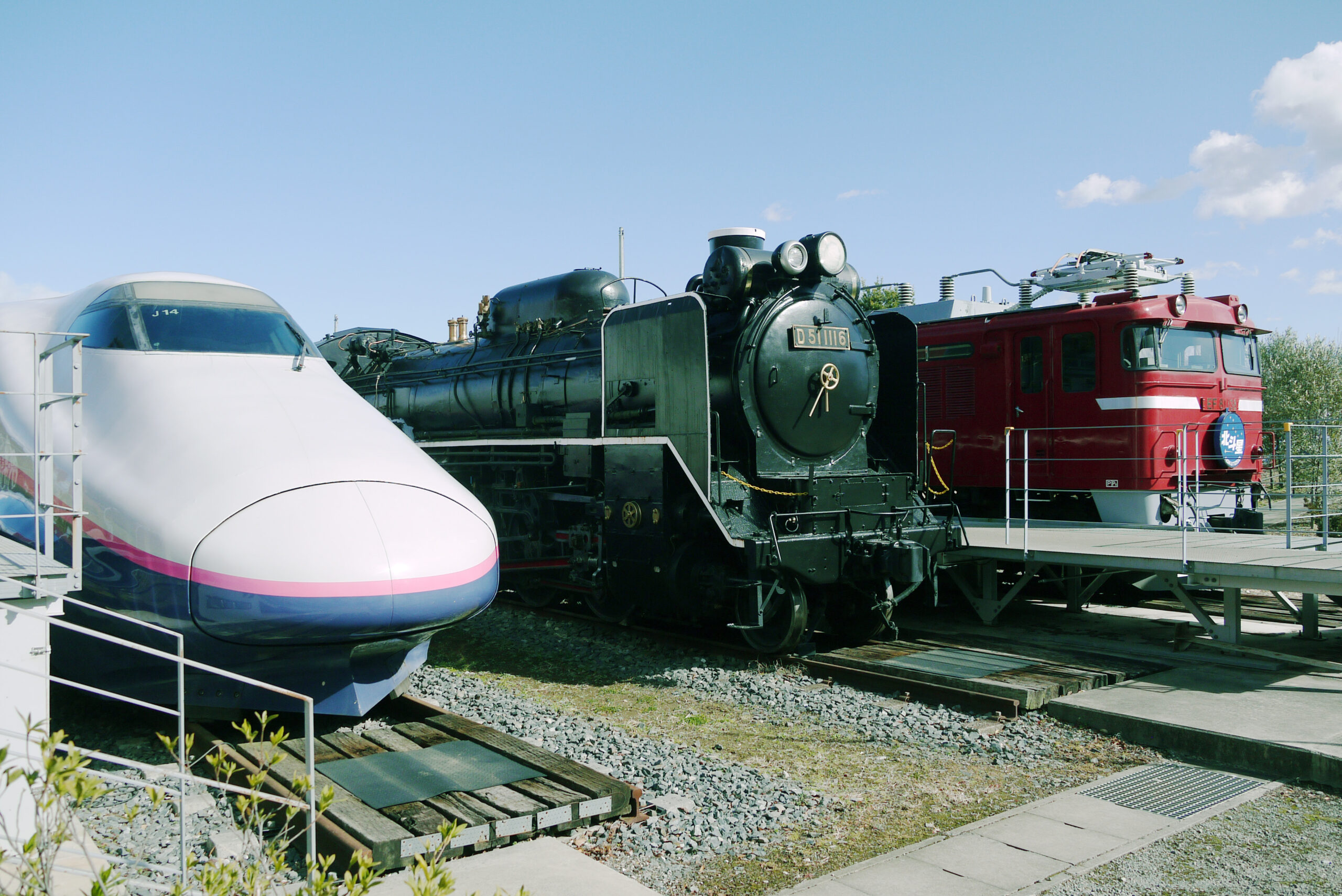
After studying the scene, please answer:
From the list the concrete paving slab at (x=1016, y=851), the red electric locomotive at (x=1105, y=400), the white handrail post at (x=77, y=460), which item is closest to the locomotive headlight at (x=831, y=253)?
the red electric locomotive at (x=1105, y=400)

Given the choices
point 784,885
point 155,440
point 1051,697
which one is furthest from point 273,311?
point 1051,697

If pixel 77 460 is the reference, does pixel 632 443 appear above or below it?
above

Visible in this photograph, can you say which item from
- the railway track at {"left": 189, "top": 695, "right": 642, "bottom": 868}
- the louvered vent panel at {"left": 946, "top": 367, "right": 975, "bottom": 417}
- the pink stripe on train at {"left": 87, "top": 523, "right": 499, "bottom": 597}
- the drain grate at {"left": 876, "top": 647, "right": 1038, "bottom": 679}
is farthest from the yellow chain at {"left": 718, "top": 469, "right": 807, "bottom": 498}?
the louvered vent panel at {"left": 946, "top": 367, "right": 975, "bottom": 417}

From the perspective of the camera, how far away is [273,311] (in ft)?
24.9

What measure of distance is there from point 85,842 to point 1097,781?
5.30 metres

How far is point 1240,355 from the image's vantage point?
12.2 m

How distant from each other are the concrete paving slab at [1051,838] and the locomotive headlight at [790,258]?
16.6 ft

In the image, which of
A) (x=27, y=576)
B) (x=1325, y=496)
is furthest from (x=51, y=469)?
(x=1325, y=496)

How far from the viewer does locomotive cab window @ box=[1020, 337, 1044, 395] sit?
1184cm

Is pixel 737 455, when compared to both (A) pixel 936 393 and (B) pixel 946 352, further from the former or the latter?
(B) pixel 946 352

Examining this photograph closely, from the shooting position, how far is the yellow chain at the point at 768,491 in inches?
336

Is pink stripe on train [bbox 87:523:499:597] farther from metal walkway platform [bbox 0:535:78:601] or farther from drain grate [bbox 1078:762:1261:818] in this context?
→ drain grate [bbox 1078:762:1261:818]

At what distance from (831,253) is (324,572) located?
18.7 feet

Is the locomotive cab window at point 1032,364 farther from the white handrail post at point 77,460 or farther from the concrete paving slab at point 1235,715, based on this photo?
the white handrail post at point 77,460
